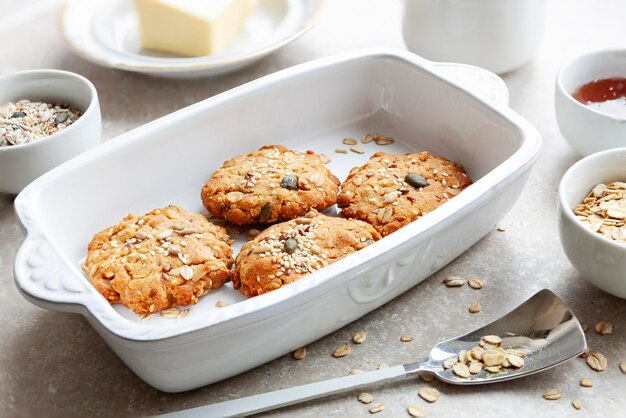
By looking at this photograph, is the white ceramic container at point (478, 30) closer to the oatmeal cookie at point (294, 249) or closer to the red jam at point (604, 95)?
the red jam at point (604, 95)

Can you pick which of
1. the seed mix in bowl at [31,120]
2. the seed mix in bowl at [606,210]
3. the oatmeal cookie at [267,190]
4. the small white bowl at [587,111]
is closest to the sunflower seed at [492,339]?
the seed mix in bowl at [606,210]

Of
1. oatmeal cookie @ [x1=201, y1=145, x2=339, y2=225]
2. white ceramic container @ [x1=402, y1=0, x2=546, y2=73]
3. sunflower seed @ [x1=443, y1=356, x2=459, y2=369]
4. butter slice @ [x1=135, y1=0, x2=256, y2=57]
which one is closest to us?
sunflower seed @ [x1=443, y1=356, x2=459, y2=369]

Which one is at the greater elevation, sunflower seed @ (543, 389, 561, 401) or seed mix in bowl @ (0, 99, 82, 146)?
seed mix in bowl @ (0, 99, 82, 146)

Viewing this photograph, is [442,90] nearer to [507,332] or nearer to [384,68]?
[384,68]

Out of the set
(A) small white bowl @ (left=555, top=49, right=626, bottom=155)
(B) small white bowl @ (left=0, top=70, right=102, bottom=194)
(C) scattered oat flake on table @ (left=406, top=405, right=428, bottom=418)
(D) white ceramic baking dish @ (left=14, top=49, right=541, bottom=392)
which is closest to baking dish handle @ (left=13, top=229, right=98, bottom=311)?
(D) white ceramic baking dish @ (left=14, top=49, right=541, bottom=392)

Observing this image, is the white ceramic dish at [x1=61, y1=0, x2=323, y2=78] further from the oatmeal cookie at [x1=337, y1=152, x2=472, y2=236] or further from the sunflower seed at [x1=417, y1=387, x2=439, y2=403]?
the sunflower seed at [x1=417, y1=387, x2=439, y2=403]
